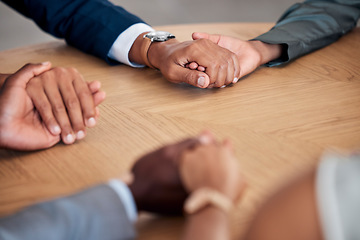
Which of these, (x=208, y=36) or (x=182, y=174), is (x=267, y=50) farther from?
(x=182, y=174)

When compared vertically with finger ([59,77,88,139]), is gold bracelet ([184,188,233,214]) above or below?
above

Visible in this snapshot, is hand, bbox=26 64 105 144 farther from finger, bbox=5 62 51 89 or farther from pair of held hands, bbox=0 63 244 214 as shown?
pair of held hands, bbox=0 63 244 214

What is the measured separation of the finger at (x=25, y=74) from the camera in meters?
0.71

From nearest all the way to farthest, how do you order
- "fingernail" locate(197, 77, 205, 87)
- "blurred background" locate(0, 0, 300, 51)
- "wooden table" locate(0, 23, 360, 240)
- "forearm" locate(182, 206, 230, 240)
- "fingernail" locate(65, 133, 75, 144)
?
"forearm" locate(182, 206, 230, 240)
"wooden table" locate(0, 23, 360, 240)
"fingernail" locate(65, 133, 75, 144)
"fingernail" locate(197, 77, 205, 87)
"blurred background" locate(0, 0, 300, 51)

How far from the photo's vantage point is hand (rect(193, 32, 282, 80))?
3.09ft

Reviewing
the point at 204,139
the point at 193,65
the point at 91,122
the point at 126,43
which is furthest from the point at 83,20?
the point at 204,139

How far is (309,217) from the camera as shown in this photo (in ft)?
1.13

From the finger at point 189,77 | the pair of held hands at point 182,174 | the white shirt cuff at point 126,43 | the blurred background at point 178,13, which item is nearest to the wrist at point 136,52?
the white shirt cuff at point 126,43

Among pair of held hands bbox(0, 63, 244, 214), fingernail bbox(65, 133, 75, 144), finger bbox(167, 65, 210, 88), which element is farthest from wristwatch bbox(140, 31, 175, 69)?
pair of held hands bbox(0, 63, 244, 214)

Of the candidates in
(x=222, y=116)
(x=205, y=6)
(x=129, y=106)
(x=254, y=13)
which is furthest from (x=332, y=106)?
(x=205, y=6)

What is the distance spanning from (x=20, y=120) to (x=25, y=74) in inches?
3.3

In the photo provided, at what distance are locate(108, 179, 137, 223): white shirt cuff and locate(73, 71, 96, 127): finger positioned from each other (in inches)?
8.6

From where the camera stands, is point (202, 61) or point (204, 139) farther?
point (202, 61)

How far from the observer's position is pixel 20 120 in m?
0.69
